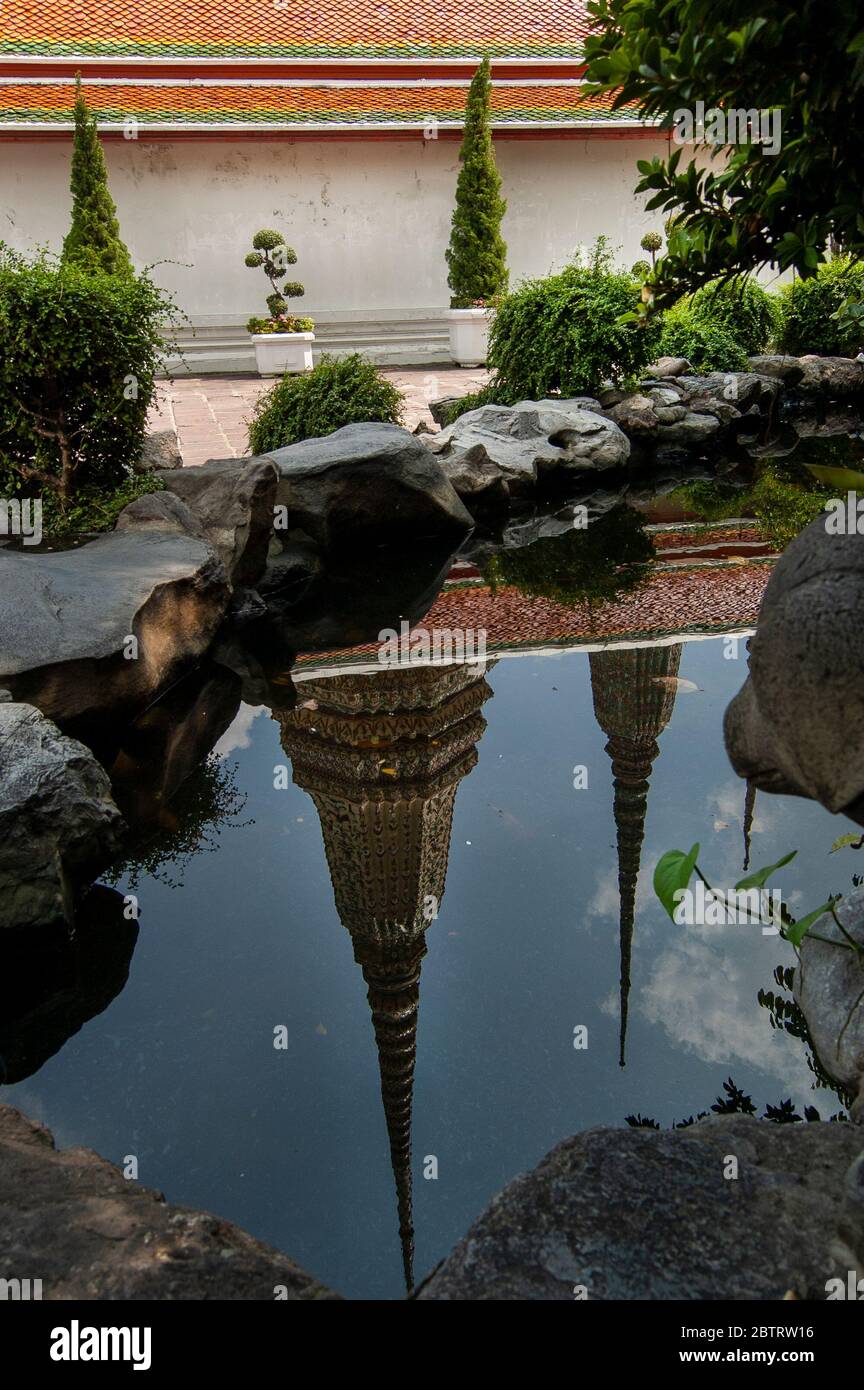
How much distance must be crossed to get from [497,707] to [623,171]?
18.7 meters

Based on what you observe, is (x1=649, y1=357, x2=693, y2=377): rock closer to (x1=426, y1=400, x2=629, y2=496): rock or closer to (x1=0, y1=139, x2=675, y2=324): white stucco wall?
(x1=426, y1=400, x2=629, y2=496): rock

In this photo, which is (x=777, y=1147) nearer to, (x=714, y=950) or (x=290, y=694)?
(x=714, y=950)

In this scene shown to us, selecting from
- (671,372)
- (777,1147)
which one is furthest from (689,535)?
(777,1147)

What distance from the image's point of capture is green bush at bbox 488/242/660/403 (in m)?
12.3

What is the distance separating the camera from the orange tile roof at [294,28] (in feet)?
66.3

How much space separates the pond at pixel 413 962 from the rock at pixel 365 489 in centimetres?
260

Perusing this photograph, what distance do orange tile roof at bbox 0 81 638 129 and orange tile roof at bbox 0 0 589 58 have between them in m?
0.68

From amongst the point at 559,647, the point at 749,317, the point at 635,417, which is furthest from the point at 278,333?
the point at 559,647

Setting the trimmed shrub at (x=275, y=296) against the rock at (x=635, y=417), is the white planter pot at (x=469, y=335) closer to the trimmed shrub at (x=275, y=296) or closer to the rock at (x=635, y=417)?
the trimmed shrub at (x=275, y=296)

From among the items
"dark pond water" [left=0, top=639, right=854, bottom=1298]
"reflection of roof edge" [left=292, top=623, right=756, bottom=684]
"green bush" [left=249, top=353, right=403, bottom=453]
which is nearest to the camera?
"dark pond water" [left=0, top=639, right=854, bottom=1298]

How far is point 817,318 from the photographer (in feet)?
53.3

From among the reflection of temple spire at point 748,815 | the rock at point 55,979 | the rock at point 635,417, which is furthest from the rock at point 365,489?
the rock at point 55,979

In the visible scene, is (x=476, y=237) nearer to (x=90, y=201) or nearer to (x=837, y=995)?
(x=90, y=201)

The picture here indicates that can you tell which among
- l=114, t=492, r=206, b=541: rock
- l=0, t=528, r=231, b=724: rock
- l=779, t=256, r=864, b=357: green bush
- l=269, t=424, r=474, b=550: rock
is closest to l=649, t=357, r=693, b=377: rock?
l=779, t=256, r=864, b=357: green bush
